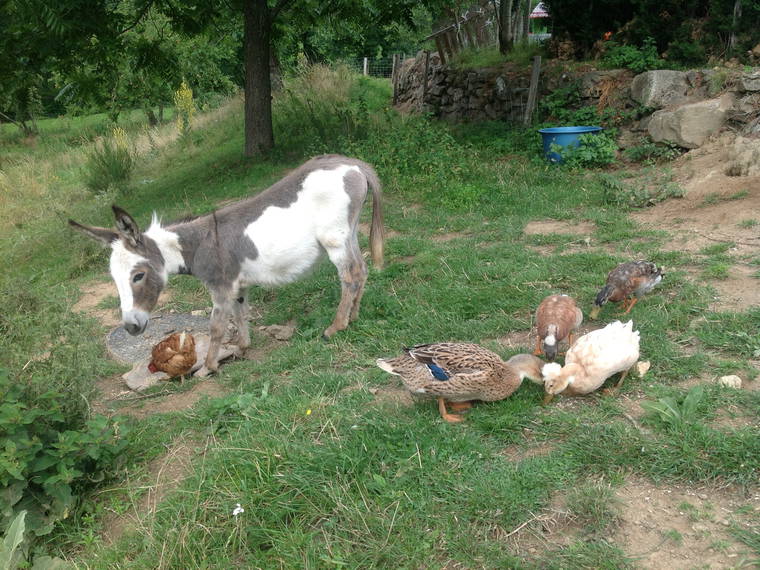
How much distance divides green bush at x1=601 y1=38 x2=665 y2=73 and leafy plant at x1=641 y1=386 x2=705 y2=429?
30.5 ft

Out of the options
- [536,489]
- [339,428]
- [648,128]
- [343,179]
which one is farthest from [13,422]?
[648,128]

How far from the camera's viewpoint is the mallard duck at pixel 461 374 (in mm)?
3816

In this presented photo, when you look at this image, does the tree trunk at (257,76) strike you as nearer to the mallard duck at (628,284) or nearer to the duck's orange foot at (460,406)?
the mallard duck at (628,284)

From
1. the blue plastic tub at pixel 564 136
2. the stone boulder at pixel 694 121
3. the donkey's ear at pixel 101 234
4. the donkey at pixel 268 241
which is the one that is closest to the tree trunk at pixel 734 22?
the stone boulder at pixel 694 121

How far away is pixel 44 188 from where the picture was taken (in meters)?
17.0

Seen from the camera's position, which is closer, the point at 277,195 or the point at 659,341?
the point at 659,341

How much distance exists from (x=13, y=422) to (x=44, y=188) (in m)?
16.0

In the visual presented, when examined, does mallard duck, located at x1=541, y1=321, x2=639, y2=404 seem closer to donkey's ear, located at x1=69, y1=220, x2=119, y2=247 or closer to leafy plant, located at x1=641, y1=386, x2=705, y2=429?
leafy plant, located at x1=641, y1=386, x2=705, y2=429

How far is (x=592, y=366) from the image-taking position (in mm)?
3824

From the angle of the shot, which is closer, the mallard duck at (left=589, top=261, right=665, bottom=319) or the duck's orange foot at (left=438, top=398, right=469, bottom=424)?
the duck's orange foot at (left=438, top=398, right=469, bottom=424)

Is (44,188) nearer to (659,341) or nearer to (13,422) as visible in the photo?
(13,422)

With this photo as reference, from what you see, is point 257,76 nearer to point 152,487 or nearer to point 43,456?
point 43,456

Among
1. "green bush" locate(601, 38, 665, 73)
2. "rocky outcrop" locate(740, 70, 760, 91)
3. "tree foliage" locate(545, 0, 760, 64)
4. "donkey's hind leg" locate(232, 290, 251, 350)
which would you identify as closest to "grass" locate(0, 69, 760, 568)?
→ "donkey's hind leg" locate(232, 290, 251, 350)

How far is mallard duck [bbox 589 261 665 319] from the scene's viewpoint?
5020 mm
